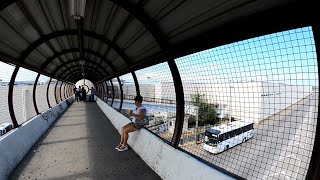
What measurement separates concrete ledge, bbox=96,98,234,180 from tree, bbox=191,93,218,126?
163 centimetres

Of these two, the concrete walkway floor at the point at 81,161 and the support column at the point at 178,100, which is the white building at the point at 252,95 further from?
the concrete walkway floor at the point at 81,161

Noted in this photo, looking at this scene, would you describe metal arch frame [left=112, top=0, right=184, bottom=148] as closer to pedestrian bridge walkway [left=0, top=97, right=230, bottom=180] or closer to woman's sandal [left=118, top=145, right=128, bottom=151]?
pedestrian bridge walkway [left=0, top=97, right=230, bottom=180]

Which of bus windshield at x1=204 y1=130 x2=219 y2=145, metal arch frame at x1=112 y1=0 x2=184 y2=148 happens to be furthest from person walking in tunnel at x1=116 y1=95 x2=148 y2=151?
bus windshield at x1=204 y1=130 x2=219 y2=145

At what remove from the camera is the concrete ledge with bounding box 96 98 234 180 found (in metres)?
2.93

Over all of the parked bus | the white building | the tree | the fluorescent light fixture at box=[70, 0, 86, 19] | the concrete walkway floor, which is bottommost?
the concrete walkway floor

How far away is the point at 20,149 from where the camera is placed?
4.91 meters

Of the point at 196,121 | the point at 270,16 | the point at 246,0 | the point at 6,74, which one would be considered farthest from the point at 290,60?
the point at 6,74

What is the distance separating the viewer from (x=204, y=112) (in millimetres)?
6387

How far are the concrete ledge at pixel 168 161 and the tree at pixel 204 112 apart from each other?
1626 millimetres

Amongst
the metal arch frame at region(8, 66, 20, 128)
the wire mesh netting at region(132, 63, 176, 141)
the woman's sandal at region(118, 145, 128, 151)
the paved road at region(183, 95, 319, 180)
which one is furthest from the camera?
the metal arch frame at region(8, 66, 20, 128)

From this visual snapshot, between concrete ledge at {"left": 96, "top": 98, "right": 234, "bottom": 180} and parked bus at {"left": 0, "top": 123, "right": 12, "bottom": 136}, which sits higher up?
parked bus at {"left": 0, "top": 123, "right": 12, "bottom": 136}

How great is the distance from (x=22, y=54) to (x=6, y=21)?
1934 mm

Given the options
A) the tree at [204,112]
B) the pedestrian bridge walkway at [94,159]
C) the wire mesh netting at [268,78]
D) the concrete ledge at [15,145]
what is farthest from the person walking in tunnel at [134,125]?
the concrete ledge at [15,145]

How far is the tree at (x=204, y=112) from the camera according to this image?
5.89m
